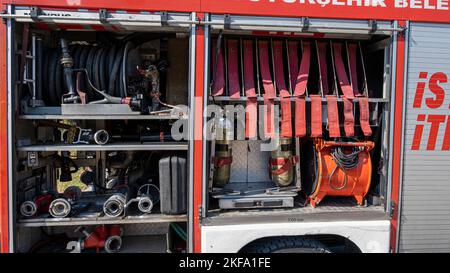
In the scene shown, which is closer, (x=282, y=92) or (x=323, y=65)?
(x=282, y=92)

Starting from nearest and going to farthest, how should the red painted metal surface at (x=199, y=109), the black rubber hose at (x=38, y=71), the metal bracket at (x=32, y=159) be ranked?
the red painted metal surface at (x=199, y=109) < the metal bracket at (x=32, y=159) < the black rubber hose at (x=38, y=71)

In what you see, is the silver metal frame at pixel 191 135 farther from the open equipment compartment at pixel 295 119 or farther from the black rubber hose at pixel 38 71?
the black rubber hose at pixel 38 71

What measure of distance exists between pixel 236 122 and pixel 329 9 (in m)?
1.28

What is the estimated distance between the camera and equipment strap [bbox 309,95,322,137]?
8.99 ft

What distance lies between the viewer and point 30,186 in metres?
2.75

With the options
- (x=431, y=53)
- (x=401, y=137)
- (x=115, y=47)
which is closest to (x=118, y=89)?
(x=115, y=47)

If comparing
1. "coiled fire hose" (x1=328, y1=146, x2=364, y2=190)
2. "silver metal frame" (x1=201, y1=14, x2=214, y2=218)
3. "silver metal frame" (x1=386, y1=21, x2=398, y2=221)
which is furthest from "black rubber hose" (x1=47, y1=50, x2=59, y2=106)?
"silver metal frame" (x1=386, y1=21, x2=398, y2=221)

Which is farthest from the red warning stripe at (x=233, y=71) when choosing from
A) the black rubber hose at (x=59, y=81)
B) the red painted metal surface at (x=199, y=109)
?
the black rubber hose at (x=59, y=81)

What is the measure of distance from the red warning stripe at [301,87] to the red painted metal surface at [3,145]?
8.04 ft

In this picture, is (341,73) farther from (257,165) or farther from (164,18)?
(164,18)

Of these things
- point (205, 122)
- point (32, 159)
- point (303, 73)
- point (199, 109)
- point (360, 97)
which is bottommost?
point (32, 159)

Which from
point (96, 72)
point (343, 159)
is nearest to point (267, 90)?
point (343, 159)

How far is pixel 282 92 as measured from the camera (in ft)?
9.17

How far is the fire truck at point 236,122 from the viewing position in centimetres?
246
